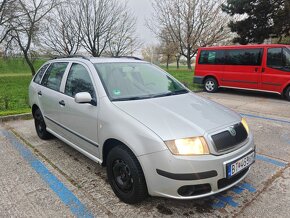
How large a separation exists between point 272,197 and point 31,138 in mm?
4190

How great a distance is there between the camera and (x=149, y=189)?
2.34 m

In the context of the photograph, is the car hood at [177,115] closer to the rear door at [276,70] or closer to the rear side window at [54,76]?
the rear side window at [54,76]

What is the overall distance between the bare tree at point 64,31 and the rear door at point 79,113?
16.0 meters

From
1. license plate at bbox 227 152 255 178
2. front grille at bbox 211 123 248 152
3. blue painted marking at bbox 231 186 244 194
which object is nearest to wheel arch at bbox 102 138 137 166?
front grille at bbox 211 123 248 152

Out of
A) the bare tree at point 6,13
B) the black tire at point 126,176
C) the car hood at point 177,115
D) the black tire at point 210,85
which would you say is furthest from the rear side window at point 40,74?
the bare tree at point 6,13

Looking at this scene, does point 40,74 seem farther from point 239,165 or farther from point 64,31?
point 64,31

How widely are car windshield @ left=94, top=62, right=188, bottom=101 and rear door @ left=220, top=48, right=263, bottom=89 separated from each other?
21.1 ft

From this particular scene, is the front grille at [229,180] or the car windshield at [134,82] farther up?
the car windshield at [134,82]

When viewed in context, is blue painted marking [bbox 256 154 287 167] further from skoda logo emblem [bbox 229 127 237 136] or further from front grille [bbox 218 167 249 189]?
skoda logo emblem [bbox 229 127 237 136]

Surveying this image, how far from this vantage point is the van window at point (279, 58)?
26.7 ft

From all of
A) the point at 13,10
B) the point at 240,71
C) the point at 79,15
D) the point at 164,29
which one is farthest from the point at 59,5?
the point at 240,71

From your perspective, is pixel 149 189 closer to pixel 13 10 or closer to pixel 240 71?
pixel 240 71

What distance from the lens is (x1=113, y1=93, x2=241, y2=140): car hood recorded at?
230 centimetres

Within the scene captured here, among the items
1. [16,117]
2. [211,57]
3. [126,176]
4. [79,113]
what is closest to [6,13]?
[16,117]
